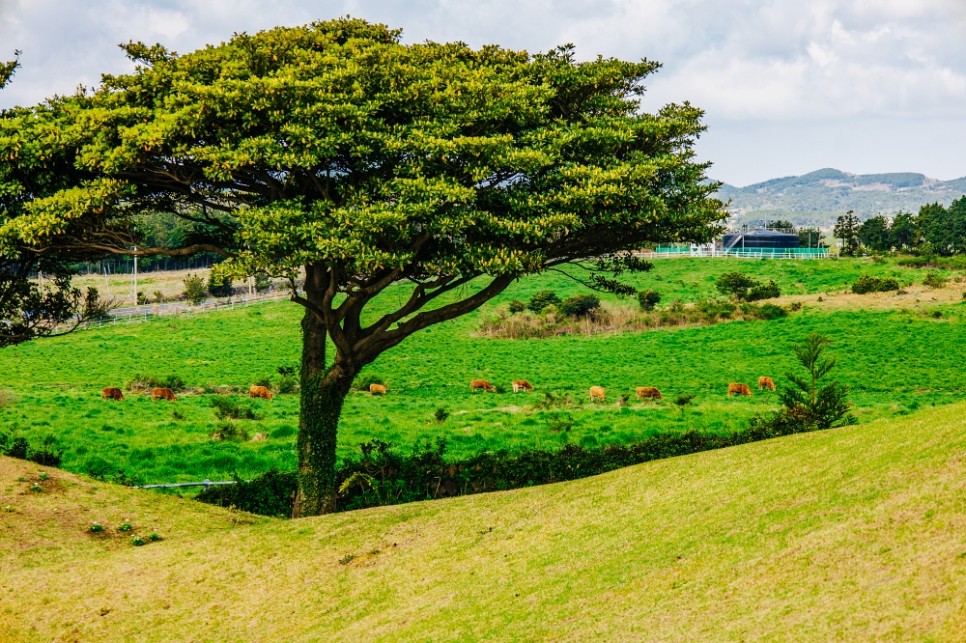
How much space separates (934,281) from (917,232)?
Result: 72.1 meters

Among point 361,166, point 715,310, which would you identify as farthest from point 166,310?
point 361,166

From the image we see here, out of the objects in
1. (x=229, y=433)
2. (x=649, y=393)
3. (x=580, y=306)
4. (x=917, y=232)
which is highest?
(x=917, y=232)

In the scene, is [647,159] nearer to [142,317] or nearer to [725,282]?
[725,282]

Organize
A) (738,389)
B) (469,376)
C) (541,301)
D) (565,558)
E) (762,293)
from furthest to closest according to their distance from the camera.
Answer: (762,293)
(541,301)
(469,376)
(738,389)
(565,558)

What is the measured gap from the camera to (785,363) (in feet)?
196

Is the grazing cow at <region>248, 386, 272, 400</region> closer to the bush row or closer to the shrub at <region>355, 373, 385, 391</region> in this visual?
the shrub at <region>355, 373, 385, 391</region>

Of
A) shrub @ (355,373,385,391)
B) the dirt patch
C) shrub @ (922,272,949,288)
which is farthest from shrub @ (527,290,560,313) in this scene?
shrub @ (922,272,949,288)

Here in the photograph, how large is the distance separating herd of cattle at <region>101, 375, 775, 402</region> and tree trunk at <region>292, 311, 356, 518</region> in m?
27.3

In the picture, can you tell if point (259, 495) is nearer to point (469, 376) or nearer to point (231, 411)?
point (231, 411)

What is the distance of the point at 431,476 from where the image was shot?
24.5 m

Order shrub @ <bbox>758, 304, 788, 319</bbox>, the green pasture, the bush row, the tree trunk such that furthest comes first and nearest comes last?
shrub @ <bbox>758, 304, 788, 319</bbox>, the green pasture, the bush row, the tree trunk

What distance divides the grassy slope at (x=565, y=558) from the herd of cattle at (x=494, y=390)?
2658 centimetres

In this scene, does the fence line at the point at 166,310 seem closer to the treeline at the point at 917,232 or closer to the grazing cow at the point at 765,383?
the grazing cow at the point at 765,383

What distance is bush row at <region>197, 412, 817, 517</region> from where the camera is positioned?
2412 centimetres
